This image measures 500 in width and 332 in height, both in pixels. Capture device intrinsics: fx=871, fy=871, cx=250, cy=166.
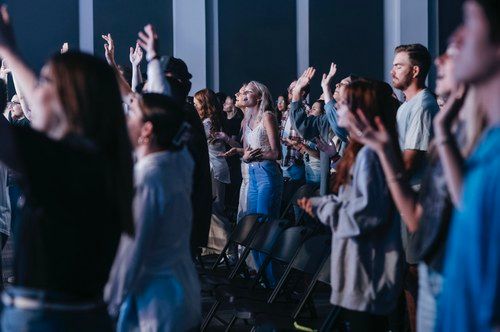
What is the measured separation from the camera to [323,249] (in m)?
4.57

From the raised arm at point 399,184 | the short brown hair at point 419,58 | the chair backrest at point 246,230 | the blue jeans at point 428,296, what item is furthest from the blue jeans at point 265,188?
the blue jeans at point 428,296

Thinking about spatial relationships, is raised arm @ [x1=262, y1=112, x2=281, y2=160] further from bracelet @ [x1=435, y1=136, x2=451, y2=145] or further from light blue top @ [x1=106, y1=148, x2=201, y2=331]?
bracelet @ [x1=435, y1=136, x2=451, y2=145]

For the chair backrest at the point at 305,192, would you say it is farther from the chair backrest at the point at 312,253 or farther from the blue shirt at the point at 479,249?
the blue shirt at the point at 479,249

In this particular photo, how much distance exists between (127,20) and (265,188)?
22.5 ft

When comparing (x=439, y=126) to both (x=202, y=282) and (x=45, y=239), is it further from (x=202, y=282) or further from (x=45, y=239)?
(x=202, y=282)

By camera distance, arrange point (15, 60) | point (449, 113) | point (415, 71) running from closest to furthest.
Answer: point (449, 113)
point (15, 60)
point (415, 71)

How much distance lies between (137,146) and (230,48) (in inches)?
408

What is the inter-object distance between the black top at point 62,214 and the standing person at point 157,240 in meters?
0.53

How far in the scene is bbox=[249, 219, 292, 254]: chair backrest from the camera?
520 centimetres

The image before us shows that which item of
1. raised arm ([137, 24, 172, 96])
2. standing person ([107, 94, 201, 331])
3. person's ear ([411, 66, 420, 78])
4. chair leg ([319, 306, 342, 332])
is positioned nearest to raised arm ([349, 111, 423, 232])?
standing person ([107, 94, 201, 331])

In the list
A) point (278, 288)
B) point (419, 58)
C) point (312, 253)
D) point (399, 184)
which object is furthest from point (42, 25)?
point (399, 184)

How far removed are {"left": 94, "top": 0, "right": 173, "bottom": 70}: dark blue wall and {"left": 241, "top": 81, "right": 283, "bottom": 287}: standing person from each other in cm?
630

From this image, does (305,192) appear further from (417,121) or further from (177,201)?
(177,201)

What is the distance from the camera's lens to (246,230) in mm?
5750
